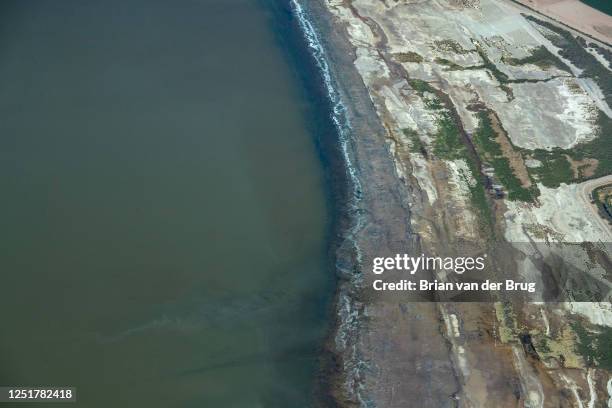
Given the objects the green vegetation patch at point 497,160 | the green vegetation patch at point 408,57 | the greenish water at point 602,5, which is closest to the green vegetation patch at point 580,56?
the greenish water at point 602,5

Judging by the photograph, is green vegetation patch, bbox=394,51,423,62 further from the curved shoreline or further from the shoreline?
the curved shoreline

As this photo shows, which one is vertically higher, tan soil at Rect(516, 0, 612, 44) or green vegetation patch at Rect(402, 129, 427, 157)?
tan soil at Rect(516, 0, 612, 44)

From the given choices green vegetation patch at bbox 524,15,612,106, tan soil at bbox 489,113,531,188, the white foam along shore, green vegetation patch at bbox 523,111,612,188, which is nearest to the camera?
the white foam along shore

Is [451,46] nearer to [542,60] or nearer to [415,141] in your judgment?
[542,60]

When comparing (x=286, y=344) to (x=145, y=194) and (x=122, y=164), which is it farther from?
(x=122, y=164)

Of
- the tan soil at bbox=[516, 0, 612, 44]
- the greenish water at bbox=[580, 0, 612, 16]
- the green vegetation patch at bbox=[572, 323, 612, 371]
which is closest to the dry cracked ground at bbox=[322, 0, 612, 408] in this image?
the green vegetation patch at bbox=[572, 323, 612, 371]
